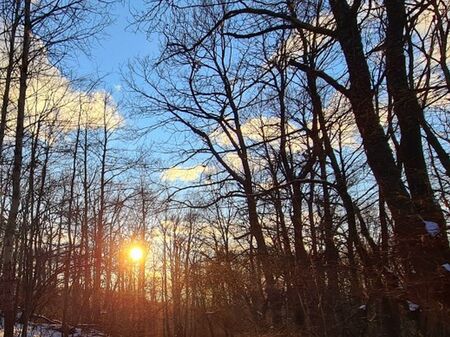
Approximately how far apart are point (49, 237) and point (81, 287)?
328 inches

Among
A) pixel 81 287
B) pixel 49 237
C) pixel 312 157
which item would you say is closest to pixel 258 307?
pixel 312 157

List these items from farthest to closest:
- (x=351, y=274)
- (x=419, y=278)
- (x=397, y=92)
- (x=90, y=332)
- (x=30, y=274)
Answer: (x=90, y=332), (x=30, y=274), (x=351, y=274), (x=397, y=92), (x=419, y=278)

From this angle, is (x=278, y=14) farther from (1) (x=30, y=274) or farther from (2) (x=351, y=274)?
(1) (x=30, y=274)

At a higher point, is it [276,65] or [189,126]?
[189,126]

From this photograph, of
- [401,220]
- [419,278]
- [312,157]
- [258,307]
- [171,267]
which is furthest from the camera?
[171,267]

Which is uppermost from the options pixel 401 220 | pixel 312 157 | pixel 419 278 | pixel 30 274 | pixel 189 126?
pixel 189 126

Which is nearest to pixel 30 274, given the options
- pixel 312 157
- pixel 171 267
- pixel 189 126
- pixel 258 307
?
pixel 189 126

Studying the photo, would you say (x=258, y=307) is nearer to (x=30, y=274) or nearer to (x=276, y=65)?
(x=30, y=274)

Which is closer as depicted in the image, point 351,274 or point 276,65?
point 276,65

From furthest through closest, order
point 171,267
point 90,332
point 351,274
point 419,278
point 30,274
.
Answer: point 171,267 < point 90,332 < point 30,274 < point 351,274 < point 419,278

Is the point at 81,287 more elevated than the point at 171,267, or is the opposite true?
the point at 171,267

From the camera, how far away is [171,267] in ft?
159

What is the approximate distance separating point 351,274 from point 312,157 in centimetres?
297

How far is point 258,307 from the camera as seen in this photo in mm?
17344
